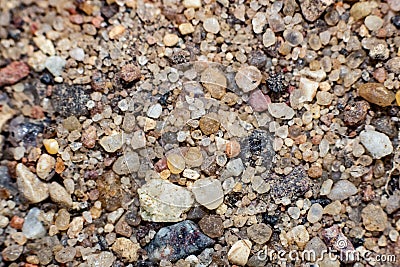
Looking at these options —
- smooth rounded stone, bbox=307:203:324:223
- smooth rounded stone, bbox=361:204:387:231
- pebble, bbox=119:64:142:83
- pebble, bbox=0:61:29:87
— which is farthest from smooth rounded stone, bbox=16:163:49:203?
smooth rounded stone, bbox=361:204:387:231

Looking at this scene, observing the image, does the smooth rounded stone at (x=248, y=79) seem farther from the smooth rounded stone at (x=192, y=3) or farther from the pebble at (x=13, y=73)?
the pebble at (x=13, y=73)

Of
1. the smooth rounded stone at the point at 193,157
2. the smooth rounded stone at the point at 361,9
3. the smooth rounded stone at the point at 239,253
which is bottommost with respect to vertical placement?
the smooth rounded stone at the point at 239,253

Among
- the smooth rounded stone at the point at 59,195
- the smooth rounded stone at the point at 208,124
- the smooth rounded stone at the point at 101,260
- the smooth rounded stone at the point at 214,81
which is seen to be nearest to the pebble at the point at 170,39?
the smooth rounded stone at the point at 214,81

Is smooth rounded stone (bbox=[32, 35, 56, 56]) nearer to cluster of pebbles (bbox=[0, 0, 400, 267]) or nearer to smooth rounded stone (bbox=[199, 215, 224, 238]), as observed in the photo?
cluster of pebbles (bbox=[0, 0, 400, 267])

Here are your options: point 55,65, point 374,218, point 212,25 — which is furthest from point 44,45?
point 374,218

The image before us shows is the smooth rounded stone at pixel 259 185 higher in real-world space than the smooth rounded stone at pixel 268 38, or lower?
lower

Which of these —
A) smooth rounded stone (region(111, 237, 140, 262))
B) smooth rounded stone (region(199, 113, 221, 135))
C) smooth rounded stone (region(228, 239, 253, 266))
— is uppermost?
smooth rounded stone (region(199, 113, 221, 135))
